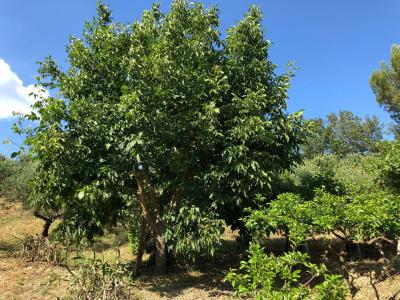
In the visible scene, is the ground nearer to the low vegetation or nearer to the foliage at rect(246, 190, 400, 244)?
the low vegetation

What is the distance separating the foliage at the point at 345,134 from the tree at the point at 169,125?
38822mm

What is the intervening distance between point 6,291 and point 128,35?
22.7ft

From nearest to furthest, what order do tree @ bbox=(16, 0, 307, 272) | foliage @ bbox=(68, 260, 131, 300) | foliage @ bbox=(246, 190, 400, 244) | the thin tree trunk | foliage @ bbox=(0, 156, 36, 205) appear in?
foliage @ bbox=(246, 190, 400, 244) → foliage @ bbox=(68, 260, 131, 300) → tree @ bbox=(16, 0, 307, 272) → the thin tree trunk → foliage @ bbox=(0, 156, 36, 205)

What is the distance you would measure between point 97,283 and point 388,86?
92.9 ft

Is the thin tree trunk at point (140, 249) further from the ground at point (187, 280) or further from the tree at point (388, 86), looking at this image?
the tree at point (388, 86)

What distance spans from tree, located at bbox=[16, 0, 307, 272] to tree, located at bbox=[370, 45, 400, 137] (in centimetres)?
2102

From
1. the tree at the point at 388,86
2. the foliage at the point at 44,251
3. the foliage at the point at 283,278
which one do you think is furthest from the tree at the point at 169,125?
the tree at the point at 388,86

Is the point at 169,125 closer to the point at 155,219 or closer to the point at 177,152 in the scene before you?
the point at 177,152

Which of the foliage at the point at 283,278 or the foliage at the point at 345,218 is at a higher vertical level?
the foliage at the point at 345,218

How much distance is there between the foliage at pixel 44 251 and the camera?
36.5 ft

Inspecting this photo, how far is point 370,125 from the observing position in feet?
175

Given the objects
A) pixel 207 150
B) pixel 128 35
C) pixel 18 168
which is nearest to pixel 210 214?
pixel 207 150

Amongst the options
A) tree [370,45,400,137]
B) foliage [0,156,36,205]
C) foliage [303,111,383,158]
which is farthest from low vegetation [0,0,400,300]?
foliage [303,111,383,158]

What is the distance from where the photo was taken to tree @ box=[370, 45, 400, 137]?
28.3 m
